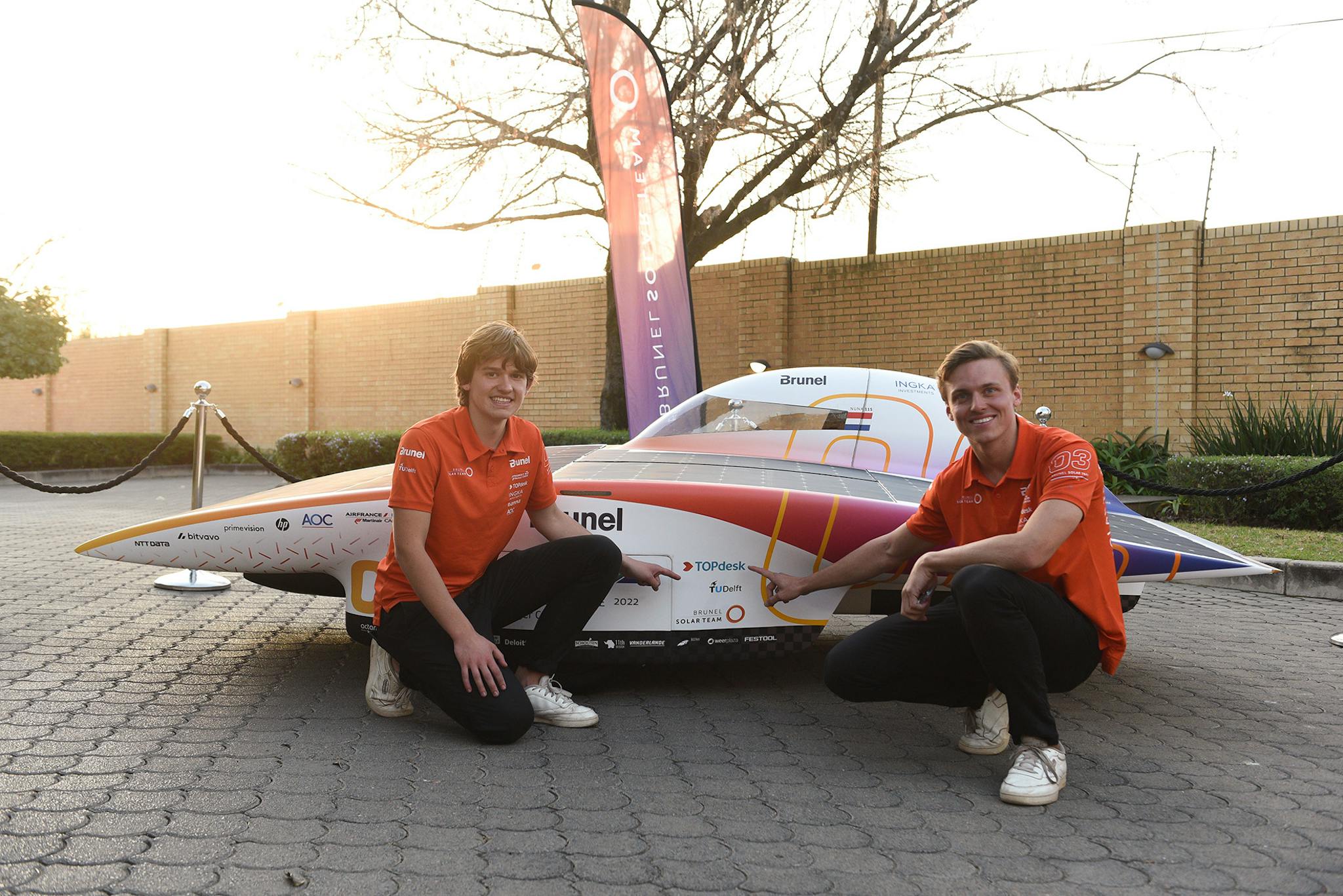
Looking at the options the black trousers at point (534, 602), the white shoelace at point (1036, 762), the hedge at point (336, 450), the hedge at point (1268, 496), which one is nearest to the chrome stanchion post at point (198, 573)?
the black trousers at point (534, 602)

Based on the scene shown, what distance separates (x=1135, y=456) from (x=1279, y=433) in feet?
4.69

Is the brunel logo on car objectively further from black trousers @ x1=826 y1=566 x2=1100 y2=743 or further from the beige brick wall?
the beige brick wall

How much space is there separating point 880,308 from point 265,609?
347 inches

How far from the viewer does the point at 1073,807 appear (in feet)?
8.35

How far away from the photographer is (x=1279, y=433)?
8.82 m

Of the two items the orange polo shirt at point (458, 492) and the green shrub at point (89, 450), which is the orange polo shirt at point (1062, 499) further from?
the green shrub at point (89, 450)

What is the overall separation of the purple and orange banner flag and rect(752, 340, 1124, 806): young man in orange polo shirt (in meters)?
6.27

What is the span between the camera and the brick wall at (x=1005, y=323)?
31.9 ft

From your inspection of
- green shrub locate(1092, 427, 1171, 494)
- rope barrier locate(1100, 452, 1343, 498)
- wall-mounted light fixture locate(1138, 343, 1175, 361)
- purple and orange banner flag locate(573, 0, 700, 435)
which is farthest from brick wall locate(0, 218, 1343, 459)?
rope barrier locate(1100, 452, 1343, 498)

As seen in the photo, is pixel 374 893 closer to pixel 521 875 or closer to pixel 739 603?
pixel 521 875

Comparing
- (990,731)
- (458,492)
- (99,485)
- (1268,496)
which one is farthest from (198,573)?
(1268,496)

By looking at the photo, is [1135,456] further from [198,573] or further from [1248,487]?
[198,573]

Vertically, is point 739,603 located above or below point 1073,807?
above

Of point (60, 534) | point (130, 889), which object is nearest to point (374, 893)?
point (130, 889)
